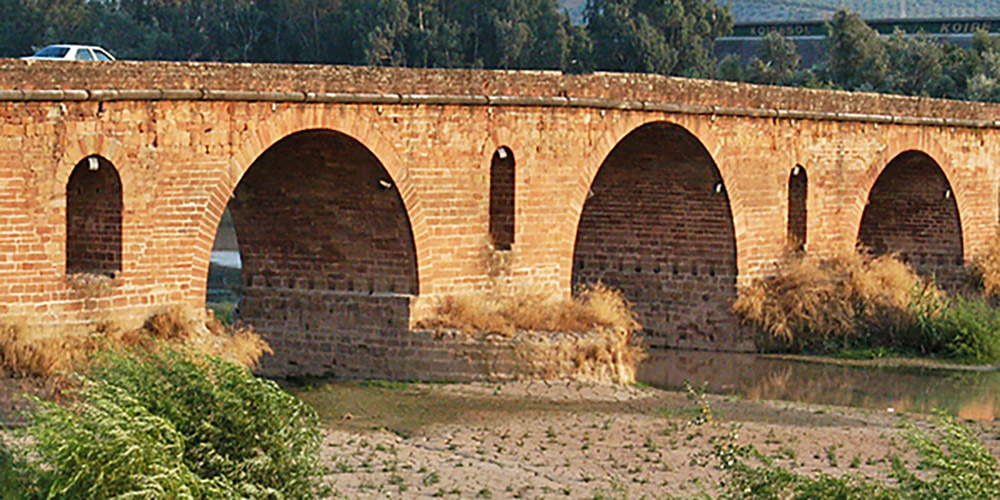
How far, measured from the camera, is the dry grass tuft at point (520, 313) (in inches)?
754

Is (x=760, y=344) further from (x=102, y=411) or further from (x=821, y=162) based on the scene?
(x=102, y=411)

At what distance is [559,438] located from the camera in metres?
16.1

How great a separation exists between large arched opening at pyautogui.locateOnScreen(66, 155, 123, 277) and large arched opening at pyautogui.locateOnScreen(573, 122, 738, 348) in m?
8.63

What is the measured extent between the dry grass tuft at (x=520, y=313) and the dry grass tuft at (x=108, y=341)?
2351 mm

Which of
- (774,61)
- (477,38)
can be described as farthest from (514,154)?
(774,61)

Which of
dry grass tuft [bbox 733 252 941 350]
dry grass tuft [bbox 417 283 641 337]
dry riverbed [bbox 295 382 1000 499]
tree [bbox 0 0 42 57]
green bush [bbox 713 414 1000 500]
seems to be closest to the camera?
green bush [bbox 713 414 1000 500]

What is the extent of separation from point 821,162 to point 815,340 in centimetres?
271

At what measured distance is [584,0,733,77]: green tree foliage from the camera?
4556cm

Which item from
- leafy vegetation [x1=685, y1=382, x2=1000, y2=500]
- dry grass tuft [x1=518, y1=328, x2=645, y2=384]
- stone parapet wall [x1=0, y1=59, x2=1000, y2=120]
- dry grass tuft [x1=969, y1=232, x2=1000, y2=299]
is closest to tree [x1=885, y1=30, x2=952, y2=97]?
dry grass tuft [x1=969, y1=232, x2=1000, y2=299]

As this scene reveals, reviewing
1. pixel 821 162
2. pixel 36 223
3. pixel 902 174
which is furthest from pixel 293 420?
pixel 902 174

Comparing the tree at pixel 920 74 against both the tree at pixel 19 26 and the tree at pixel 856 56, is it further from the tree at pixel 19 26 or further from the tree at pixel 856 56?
the tree at pixel 19 26

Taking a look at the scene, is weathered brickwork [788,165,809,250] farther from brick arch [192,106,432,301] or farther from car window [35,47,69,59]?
car window [35,47,69,59]

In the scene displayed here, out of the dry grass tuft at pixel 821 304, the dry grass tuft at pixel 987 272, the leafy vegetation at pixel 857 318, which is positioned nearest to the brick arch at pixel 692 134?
the dry grass tuft at pixel 821 304

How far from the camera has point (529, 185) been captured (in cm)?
2019
